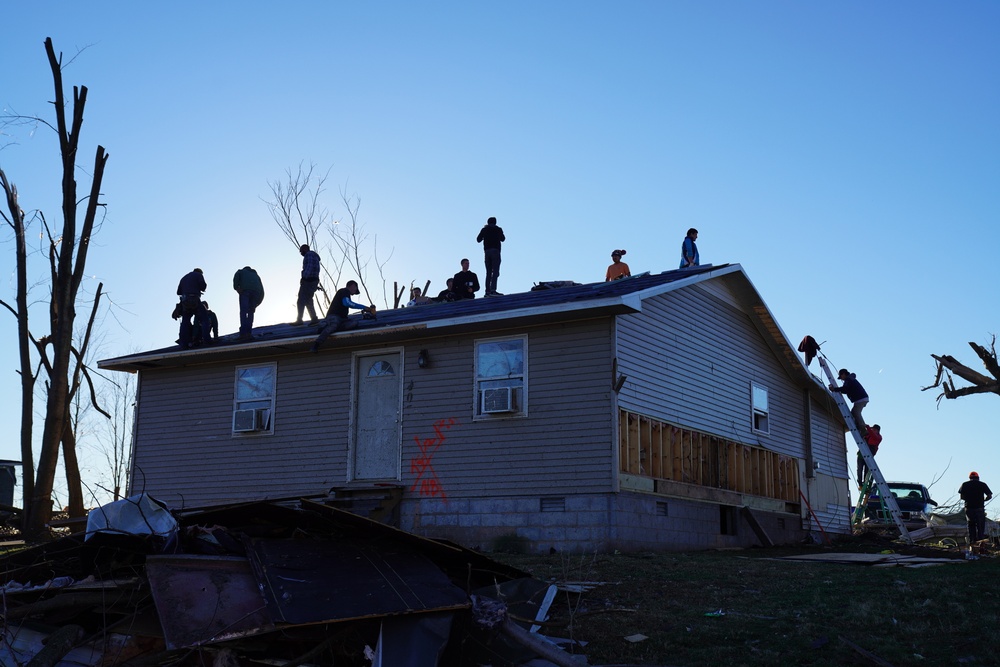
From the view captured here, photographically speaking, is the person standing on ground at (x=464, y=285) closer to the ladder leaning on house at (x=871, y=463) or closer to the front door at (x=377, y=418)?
the front door at (x=377, y=418)

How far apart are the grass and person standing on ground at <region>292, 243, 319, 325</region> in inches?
371

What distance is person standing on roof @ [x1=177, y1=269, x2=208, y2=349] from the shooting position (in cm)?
1934

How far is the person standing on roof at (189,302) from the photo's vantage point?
63.5 ft

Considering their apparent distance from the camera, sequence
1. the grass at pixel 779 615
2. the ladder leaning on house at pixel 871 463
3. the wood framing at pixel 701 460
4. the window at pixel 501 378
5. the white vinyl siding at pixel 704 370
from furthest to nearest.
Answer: the ladder leaning on house at pixel 871 463, the white vinyl siding at pixel 704 370, the window at pixel 501 378, the wood framing at pixel 701 460, the grass at pixel 779 615

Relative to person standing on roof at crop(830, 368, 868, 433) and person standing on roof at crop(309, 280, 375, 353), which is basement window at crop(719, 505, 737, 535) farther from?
person standing on roof at crop(309, 280, 375, 353)

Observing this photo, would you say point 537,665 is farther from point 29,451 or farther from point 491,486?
point 29,451

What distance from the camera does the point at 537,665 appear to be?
7.75 meters

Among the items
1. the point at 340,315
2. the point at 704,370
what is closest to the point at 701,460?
the point at 704,370

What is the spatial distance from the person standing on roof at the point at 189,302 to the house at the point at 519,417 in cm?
47

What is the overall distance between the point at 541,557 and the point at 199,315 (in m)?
9.08

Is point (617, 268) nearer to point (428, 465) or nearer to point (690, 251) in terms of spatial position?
point (690, 251)

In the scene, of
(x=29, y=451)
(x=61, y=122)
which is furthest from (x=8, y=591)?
(x=61, y=122)

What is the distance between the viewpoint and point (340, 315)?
58.9 feet

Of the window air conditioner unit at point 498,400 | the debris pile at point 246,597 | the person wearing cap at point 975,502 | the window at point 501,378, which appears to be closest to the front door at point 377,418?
the window at point 501,378
